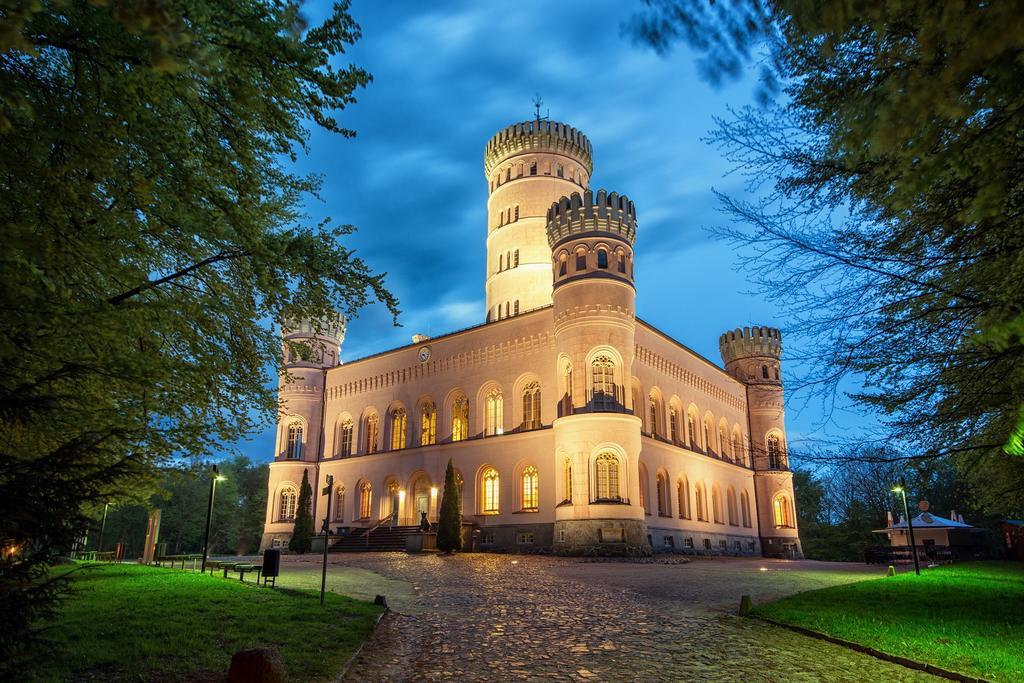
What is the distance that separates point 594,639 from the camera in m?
9.24

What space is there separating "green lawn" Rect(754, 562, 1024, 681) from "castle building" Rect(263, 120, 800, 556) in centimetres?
1176

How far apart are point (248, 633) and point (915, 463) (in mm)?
8705

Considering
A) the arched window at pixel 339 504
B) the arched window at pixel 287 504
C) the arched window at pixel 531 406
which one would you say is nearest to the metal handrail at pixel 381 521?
the arched window at pixel 339 504

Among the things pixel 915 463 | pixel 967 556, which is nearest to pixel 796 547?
pixel 967 556

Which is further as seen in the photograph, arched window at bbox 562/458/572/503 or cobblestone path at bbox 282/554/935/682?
arched window at bbox 562/458/572/503

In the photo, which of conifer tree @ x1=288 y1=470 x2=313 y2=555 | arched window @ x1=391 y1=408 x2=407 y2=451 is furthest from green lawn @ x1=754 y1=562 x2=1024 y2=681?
arched window @ x1=391 y1=408 x2=407 y2=451

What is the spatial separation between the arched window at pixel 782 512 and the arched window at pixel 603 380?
21.2 m

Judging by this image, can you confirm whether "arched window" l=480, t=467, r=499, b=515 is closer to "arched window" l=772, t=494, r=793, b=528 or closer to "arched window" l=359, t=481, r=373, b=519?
"arched window" l=359, t=481, r=373, b=519

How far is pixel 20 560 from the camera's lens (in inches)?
203

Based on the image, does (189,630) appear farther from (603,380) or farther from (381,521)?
(381,521)

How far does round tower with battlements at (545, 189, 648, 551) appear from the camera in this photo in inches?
1081

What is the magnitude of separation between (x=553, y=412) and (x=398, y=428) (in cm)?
1107

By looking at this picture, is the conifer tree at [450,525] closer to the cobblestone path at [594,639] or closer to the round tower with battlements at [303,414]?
the cobblestone path at [594,639]

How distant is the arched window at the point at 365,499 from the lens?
124 feet
